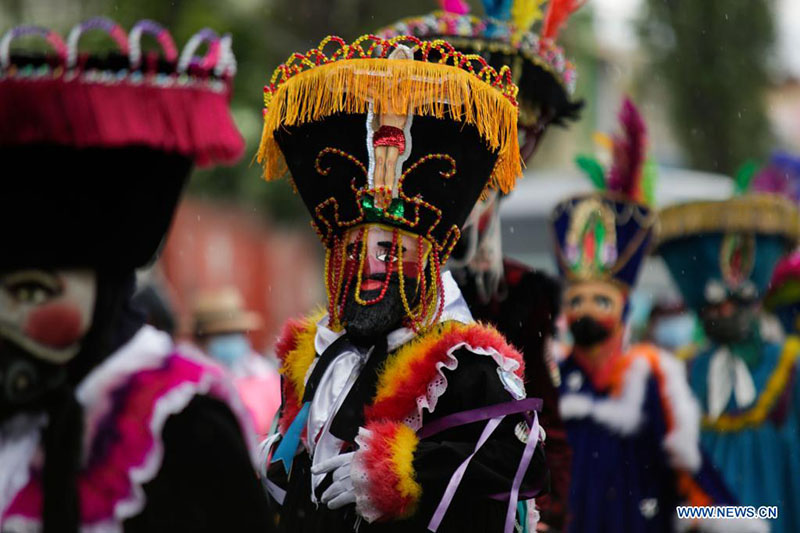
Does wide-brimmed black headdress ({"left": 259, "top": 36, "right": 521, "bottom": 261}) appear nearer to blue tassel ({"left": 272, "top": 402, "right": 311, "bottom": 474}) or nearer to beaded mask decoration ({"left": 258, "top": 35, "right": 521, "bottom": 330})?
beaded mask decoration ({"left": 258, "top": 35, "right": 521, "bottom": 330})

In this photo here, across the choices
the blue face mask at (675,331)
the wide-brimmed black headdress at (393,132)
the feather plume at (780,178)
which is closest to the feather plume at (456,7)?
the wide-brimmed black headdress at (393,132)

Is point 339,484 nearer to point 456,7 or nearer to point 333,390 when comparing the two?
point 333,390

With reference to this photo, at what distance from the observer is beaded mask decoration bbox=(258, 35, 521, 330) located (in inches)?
134

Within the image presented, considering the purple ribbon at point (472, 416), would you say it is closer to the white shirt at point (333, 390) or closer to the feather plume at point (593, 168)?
the white shirt at point (333, 390)

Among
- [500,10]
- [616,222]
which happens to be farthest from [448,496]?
[616,222]

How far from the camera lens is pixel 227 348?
8516 mm

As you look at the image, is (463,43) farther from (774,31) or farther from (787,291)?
(774,31)

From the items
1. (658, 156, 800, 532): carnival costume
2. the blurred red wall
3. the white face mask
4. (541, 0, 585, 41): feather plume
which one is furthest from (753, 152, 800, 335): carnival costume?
the white face mask

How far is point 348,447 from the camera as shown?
3.43 m

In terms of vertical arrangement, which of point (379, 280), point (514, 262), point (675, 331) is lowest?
point (675, 331)

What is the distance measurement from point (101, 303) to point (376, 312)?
895 mm

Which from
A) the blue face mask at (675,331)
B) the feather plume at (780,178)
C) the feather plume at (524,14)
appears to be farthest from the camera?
the blue face mask at (675,331)

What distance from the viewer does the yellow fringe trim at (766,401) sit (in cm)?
679

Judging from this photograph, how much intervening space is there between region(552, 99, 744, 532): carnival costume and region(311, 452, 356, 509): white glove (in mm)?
2689
